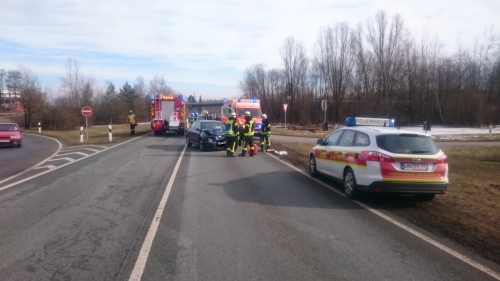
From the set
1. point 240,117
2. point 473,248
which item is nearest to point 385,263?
point 473,248

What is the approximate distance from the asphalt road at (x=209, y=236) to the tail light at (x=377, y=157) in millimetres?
1035

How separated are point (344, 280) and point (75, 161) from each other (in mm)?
15560

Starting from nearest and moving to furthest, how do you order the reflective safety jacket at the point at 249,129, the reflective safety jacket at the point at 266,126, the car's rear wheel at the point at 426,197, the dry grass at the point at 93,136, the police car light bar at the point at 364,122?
the car's rear wheel at the point at 426,197, the police car light bar at the point at 364,122, the reflective safety jacket at the point at 249,129, the reflective safety jacket at the point at 266,126, the dry grass at the point at 93,136

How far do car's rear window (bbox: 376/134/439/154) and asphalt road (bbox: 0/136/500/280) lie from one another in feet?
4.67

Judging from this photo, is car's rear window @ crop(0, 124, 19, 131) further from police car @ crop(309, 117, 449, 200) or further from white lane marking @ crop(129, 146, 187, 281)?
police car @ crop(309, 117, 449, 200)

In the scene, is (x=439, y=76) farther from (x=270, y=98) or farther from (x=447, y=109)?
(x=270, y=98)

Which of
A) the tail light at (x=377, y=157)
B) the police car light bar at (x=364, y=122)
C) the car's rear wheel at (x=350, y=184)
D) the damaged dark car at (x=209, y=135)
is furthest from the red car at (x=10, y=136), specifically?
the tail light at (x=377, y=157)

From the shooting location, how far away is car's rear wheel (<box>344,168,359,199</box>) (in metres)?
9.69

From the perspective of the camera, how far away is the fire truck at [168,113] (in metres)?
34.3

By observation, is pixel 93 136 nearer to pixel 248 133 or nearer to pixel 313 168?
pixel 248 133

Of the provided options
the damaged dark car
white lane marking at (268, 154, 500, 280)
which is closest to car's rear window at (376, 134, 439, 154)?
white lane marking at (268, 154, 500, 280)

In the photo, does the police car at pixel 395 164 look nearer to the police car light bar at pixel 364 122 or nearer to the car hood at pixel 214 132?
the police car light bar at pixel 364 122

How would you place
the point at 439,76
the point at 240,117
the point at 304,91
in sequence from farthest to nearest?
the point at 304,91 < the point at 439,76 < the point at 240,117

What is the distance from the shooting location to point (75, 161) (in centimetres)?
1833
